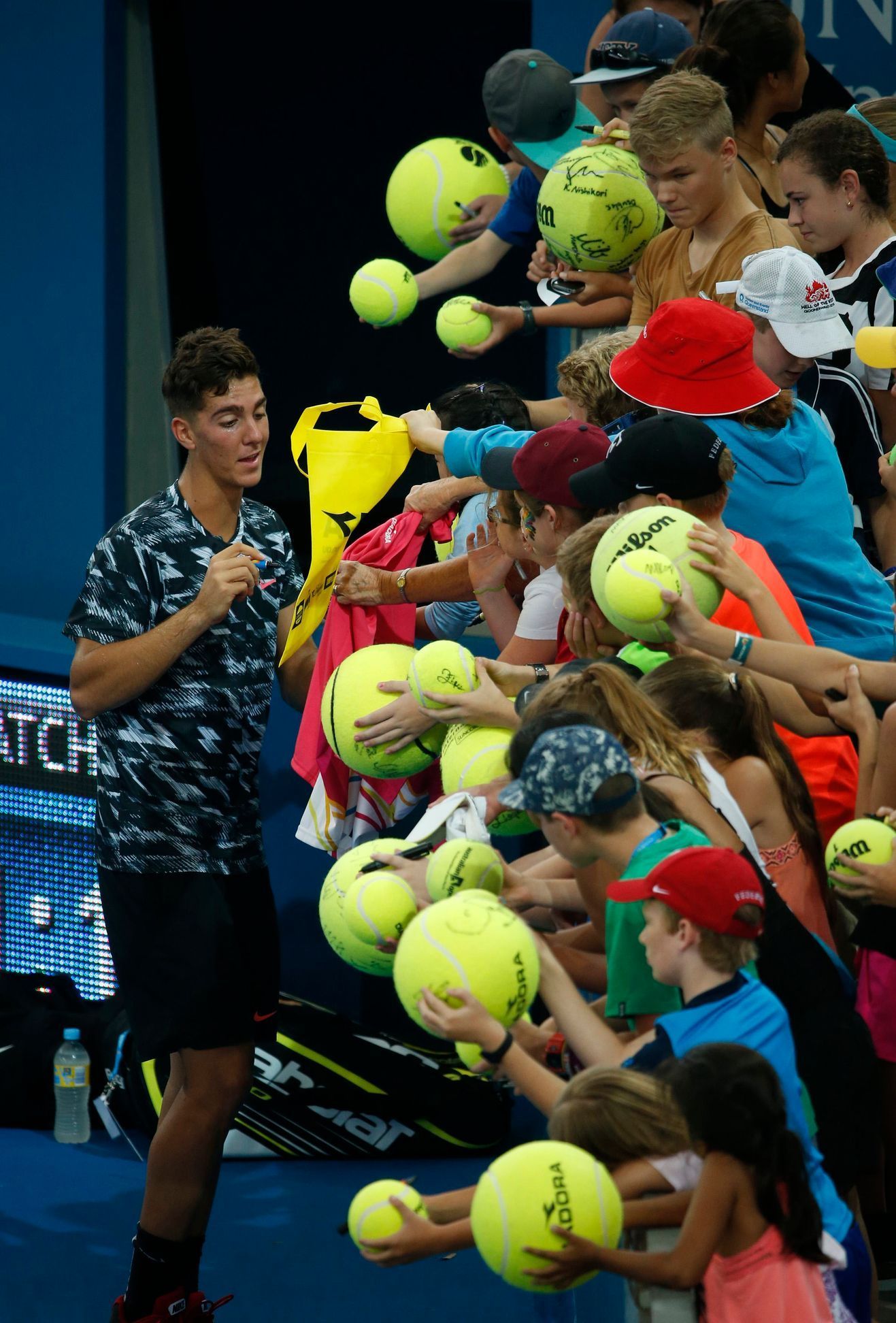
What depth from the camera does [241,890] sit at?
4.38m

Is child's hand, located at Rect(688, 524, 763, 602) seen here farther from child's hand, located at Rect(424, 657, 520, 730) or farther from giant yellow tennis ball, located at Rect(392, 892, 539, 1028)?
giant yellow tennis ball, located at Rect(392, 892, 539, 1028)

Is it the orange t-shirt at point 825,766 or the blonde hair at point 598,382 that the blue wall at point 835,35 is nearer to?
the blonde hair at point 598,382

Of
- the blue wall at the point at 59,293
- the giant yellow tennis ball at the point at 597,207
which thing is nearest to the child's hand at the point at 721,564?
the giant yellow tennis ball at the point at 597,207

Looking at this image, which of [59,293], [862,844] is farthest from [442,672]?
[59,293]

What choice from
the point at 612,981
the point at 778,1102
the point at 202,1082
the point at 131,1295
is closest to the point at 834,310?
the point at 612,981

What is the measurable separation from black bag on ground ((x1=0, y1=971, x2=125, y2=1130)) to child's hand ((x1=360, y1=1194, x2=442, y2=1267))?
10.8ft

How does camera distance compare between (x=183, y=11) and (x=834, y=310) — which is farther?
(x=183, y=11)

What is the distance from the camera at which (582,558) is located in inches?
127

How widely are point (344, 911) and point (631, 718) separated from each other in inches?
24.1

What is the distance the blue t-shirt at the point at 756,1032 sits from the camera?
99.4 inches

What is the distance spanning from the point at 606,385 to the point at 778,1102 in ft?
5.93

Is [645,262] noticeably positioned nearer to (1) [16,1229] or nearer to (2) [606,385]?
(2) [606,385]

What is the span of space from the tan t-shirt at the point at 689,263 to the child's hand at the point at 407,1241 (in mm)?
2129

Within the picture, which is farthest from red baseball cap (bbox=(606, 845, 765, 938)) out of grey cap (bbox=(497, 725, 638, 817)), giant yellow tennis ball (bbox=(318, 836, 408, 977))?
giant yellow tennis ball (bbox=(318, 836, 408, 977))
